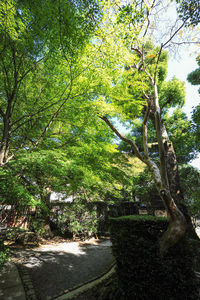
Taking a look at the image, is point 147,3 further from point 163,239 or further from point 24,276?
point 24,276

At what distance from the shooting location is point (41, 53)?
3.68 meters

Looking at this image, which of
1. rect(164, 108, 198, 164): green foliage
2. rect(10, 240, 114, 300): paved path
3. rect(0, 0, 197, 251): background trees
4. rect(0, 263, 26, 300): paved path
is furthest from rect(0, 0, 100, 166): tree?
rect(164, 108, 198, 164): green foliage

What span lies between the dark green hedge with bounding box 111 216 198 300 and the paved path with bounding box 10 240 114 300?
1.82 m

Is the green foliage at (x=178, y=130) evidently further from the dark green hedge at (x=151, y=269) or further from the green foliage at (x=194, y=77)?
the dark green hedge at (x=151, y=269)

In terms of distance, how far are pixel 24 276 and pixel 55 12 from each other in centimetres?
709

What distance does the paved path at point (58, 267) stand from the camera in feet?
11.8

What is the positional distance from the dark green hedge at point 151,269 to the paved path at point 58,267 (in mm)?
1822

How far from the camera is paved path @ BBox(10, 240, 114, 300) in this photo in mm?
3592

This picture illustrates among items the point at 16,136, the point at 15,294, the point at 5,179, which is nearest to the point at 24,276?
the point at 15,294

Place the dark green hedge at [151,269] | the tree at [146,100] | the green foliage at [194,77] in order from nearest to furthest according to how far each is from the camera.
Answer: the dark green hedge at [151,269] < the tree at [146,100] < the green foliage at [194,77]

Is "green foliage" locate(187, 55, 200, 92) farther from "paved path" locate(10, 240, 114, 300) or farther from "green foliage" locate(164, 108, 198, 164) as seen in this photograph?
"paved path" locate(10, 240, 114, 300)

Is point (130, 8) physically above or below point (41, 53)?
above

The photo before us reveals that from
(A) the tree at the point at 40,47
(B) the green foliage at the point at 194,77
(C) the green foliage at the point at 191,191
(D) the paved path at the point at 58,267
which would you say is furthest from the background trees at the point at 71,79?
(B) the green foliage at the point at 194,77

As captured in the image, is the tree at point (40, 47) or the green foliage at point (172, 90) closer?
the tree at point (40, 47)
